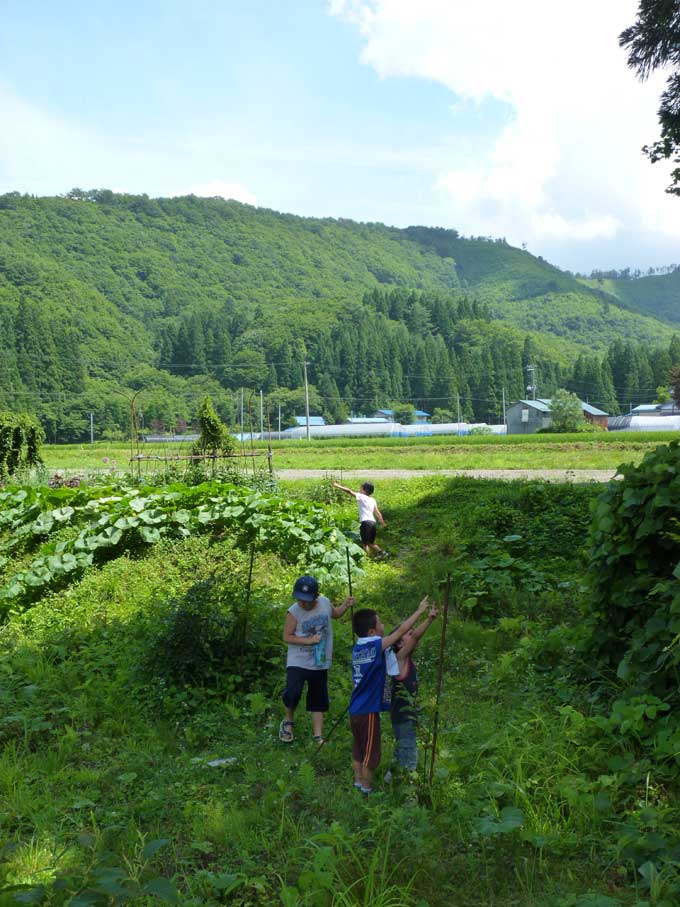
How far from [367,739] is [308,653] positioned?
1.22 metres

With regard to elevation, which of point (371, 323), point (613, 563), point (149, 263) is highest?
point (149, 263)

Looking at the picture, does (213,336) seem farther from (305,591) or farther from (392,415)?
(305,591)

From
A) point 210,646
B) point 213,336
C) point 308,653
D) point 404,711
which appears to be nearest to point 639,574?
point 404,711

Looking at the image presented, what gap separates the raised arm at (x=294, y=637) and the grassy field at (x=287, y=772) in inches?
29.3

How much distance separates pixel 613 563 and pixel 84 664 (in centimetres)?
497

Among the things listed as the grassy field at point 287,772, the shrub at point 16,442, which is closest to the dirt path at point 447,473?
the shrub at point 16,442

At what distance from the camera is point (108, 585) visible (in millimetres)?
9648

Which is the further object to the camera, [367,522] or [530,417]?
[530,417]

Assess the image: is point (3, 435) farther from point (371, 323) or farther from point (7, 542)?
point (371, 323)

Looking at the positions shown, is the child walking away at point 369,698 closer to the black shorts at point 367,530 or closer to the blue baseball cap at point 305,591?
the blue baseball cap at point 305,591

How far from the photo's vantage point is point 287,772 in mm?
4984

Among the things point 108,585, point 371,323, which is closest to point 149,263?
point 371,323

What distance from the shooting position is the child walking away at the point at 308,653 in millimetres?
5777

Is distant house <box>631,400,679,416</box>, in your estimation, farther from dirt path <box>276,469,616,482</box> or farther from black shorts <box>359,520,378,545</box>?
black shorts <box>359,520,378,545</box>
